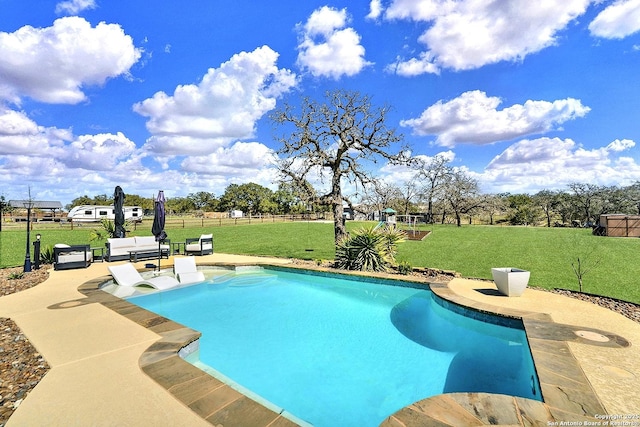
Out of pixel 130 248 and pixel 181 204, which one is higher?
pixel 181 204

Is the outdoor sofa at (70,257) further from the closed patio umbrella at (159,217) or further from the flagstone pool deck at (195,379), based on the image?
the flagstone pool deck at (195,379)

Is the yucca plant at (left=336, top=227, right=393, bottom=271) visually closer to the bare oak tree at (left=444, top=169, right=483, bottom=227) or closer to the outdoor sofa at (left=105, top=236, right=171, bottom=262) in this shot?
the outdoor sofa at (left=105, top=236, right=171, bottom=262)

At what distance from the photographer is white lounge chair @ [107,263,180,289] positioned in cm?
764

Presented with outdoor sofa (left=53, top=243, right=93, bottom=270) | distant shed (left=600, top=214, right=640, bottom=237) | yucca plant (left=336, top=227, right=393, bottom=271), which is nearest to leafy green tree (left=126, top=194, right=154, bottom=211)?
outdoor sofa (left=53, top=243, right=93, bottom=270)

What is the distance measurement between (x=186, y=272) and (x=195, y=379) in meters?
6.16

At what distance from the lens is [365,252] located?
9414 mm

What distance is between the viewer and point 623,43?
970 cm

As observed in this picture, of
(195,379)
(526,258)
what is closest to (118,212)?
(195,379)

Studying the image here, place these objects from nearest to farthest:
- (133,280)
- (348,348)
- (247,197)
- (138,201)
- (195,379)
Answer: (195,379), (348,348), (133,280), (138,201), (247,197)

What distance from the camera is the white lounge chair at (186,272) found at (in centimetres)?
834

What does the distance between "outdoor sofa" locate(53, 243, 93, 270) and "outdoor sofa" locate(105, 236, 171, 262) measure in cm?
101

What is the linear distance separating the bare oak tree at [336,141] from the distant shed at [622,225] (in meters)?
18.6

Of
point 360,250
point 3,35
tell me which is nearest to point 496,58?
point 360,250

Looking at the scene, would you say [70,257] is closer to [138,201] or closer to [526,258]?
[526,258]
